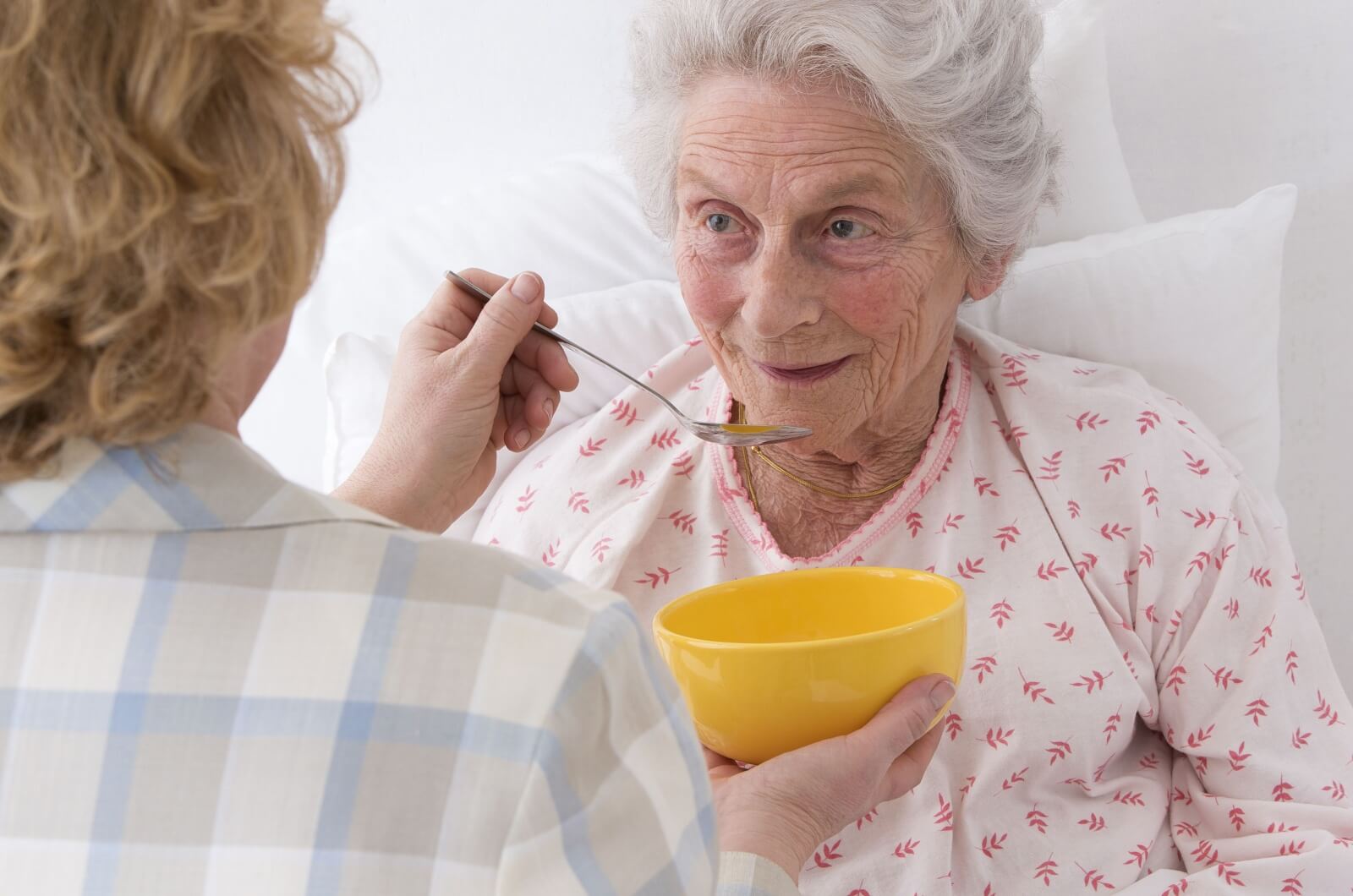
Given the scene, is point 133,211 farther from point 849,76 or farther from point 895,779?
point 849,76

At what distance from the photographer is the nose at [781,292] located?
4.28 feet

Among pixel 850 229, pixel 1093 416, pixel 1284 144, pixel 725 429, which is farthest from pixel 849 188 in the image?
pixel 1284 144

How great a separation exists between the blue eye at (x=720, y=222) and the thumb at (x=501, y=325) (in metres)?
0.21

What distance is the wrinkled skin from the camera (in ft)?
4.20

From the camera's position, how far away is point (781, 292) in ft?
4.27

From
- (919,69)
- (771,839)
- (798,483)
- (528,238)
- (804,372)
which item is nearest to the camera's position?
(771,839)

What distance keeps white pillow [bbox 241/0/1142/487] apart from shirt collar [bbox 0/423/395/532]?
128 centimetres

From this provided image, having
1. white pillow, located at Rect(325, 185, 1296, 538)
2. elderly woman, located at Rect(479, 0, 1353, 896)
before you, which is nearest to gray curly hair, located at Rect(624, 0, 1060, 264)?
elderly woman, located at Rect(479, 0, 1353, 896)

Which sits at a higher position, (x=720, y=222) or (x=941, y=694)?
(x=720, y=222)

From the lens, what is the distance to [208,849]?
0.60m

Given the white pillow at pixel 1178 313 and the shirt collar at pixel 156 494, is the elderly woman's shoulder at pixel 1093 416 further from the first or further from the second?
the shirt collar at pixel 156 494

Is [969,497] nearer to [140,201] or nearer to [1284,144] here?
[1284,144]

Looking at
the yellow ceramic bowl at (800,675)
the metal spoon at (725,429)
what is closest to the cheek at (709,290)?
the metal spoon at (725,429)

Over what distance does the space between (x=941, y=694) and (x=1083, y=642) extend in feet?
1.31
